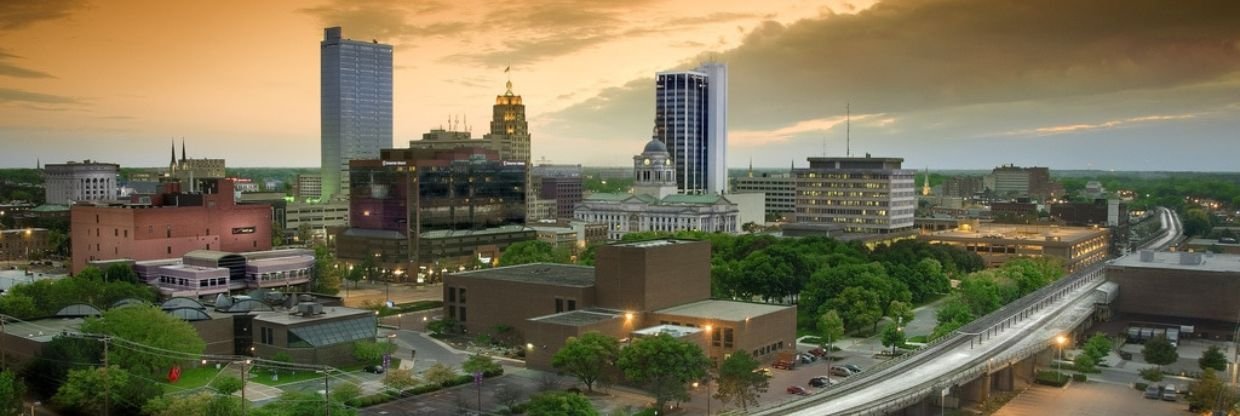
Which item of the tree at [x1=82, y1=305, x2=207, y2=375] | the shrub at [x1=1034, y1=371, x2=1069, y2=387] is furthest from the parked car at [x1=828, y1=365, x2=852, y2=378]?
the tree at [x1=82, y1=305, x2=207, y2=375]

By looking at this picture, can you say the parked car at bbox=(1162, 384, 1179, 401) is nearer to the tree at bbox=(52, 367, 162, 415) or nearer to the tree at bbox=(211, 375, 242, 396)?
the tree at bbox=(211, 375, 242, 396)

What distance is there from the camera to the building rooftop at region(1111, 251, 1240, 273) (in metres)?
78.7

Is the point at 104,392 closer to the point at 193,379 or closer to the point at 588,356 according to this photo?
the point at 193,379

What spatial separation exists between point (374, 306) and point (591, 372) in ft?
123

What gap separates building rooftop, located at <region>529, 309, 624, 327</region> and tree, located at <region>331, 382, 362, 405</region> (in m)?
12.5

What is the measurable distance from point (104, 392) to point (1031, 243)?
106 m

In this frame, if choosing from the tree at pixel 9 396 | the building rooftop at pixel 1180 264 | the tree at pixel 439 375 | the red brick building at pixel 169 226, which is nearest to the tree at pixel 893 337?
the building rooftop at pixel 1180 264

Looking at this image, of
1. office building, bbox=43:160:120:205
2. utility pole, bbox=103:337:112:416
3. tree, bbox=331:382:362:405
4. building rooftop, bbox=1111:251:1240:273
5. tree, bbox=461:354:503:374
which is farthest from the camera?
office building, bbox=43:160:120:205

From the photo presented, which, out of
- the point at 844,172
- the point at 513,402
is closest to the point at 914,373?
the point at 513,402

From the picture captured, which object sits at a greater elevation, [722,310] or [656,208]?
[656,208]

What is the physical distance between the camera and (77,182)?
609 ft

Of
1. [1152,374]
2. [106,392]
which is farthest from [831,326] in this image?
[106,392]

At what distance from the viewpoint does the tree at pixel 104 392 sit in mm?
49062

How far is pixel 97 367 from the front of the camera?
52.4 metres
